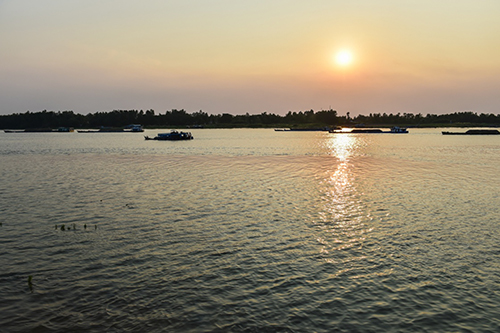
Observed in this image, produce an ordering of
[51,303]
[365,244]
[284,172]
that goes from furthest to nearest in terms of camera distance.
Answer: [284,172] → [365,244] → [51,303]

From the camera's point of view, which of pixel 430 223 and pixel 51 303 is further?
pixel 430 223

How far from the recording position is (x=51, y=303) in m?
16.0

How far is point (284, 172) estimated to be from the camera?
6544 centimetres

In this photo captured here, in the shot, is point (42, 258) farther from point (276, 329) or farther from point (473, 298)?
point (473, 298)

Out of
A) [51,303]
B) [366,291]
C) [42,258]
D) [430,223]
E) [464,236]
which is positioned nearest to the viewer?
[51,303]

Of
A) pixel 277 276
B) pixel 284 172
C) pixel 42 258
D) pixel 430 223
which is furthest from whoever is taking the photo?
pixel 284 172

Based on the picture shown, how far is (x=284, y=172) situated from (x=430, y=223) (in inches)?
1475

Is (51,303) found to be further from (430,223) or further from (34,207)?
(430,223)

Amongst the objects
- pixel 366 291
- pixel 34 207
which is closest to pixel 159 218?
pixel 34 207

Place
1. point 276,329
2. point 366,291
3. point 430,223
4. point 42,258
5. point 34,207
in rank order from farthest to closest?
point 34,207 < point 430,223 < point 42,258 < point 366,291 < point 276,329

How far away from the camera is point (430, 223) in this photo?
29.0 metres

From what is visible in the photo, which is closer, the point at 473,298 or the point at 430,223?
the point at 473,298

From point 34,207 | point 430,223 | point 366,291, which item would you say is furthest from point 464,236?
point 34,207

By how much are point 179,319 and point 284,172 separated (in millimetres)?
51741
